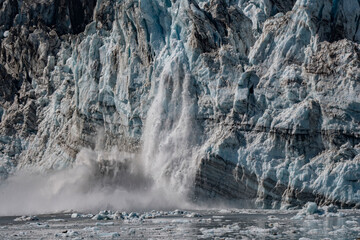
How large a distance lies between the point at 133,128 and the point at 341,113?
1330 centimetres

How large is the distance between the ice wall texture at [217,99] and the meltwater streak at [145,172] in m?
0.11

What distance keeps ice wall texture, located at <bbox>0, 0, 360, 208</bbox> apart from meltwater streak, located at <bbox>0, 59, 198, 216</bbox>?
0.37ft

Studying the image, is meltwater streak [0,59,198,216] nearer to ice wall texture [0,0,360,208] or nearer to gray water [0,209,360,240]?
ice wall texture [0,0,360,208]

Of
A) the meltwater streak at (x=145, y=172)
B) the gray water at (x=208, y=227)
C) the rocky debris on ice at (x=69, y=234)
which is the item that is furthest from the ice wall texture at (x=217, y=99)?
the rocky debris on ice at (x=69, y=234)

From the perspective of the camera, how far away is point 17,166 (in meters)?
52.6

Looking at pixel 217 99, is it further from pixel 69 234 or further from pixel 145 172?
pixel 69 234

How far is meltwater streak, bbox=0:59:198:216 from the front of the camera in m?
40.0

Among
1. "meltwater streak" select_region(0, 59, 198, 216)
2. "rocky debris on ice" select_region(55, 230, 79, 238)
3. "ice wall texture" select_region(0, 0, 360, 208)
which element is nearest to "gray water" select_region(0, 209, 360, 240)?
"rocky debris on ice" select_region(55, 230, 79, 238)

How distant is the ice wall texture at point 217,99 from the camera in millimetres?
35562

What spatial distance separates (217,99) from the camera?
38.8 metres

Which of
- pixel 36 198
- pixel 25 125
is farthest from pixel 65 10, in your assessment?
pixel 36 198

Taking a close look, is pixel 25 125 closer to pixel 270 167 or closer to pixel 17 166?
pixel 17 166

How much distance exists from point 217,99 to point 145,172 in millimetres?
6339

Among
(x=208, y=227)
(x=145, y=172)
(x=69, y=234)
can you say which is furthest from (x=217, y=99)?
(x=69, y=234)
